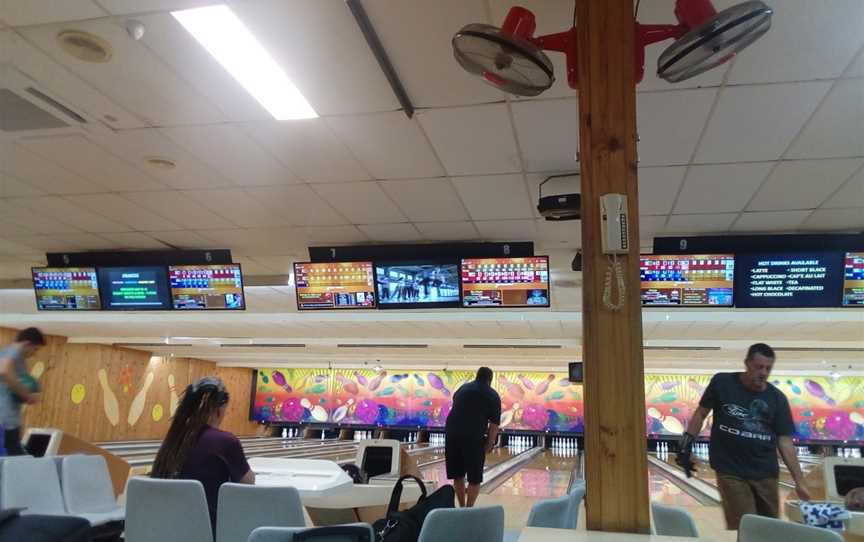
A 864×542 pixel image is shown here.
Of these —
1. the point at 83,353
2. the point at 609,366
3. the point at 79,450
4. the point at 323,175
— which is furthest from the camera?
the point at 83,353

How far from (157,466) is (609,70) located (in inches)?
84.1

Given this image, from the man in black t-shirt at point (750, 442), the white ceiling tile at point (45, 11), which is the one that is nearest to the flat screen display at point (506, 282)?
the man in black t-shirt at point (750, 442)

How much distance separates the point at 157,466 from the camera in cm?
224

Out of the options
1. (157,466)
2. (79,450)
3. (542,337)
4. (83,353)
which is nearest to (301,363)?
(83,353)

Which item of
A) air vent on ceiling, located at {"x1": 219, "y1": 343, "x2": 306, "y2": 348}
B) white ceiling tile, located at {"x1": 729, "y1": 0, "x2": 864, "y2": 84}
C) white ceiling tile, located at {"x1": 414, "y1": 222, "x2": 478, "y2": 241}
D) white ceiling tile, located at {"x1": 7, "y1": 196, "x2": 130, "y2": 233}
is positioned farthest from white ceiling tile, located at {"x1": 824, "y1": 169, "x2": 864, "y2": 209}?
air vent on ceiling, located at {"x1": 219, "y1": 343, "x2": 306, "y2": 348}

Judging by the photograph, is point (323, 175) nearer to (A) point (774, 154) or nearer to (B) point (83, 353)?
(A) point (774, 154)

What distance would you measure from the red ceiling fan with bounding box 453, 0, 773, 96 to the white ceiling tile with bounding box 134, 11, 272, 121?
43.6 inches

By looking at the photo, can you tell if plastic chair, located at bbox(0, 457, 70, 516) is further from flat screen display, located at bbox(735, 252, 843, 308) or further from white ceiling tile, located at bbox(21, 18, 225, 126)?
flat screen display, located at bbox(735, 252, 843, 308)

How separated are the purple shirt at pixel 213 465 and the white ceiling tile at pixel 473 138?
67.0 inches

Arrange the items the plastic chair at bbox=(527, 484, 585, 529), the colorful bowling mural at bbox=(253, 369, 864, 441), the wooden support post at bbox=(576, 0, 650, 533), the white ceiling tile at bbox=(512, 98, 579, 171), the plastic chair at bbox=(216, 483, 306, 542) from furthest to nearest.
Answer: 1. the colorful bowling mural at bbox=(253, 369, 864, 441)
2. the white ceiling tile at bbox=(512, 98, 579, 171)
3. the plastic chair at bbox=(527, 484, 585, 529)
4. the plastic chair at bbox=(216, 483, 306, 542)
5. the wooden support post at bbox=(576, 0, 650, 533)

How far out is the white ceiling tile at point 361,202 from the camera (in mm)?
3819

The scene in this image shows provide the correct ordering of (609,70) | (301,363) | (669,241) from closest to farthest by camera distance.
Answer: (609,70), (669,241), (301,363)

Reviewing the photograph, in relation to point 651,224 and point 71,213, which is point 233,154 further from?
point 651,224

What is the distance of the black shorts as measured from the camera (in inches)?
165
